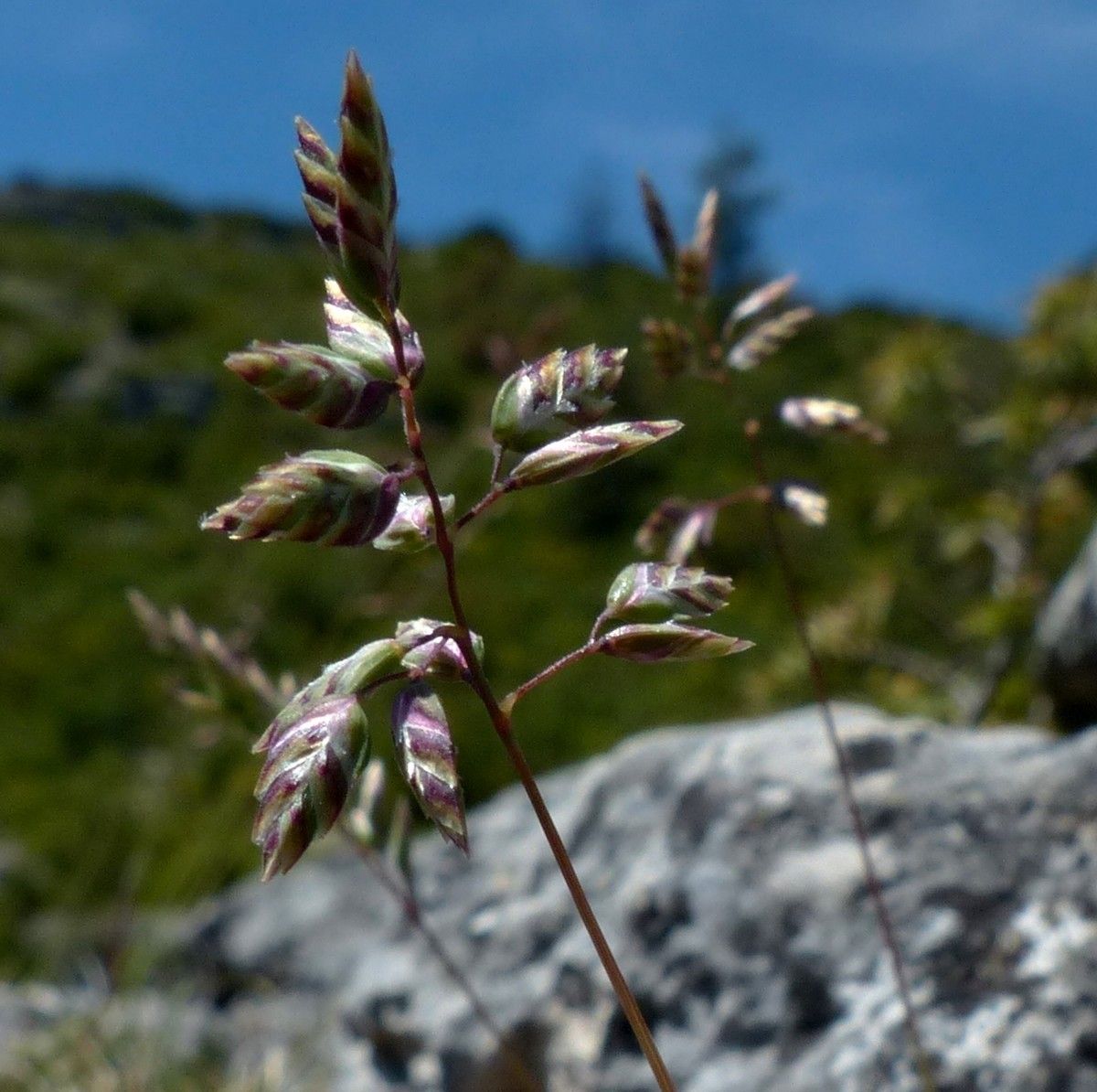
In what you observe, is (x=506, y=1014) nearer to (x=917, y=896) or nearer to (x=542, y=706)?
(x=917, y=896)

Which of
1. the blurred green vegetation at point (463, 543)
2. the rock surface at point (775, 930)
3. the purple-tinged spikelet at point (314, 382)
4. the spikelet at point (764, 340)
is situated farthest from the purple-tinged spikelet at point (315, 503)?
the rock surface at point (775, 930)

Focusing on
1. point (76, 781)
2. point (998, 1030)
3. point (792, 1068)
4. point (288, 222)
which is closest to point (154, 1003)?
point (792, 1068)

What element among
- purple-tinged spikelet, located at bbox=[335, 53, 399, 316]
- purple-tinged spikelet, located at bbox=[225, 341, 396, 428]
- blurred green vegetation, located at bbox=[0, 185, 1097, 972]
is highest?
purple-tinged spikelet, located at bbox=[335, 53, 399, 316]

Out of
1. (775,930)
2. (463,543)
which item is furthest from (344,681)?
(775,930)

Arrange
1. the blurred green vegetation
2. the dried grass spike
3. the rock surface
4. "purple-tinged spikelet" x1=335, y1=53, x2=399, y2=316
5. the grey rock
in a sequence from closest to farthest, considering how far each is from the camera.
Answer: "purple-tinged spikelet" x1=335, y1=53, x2=399, y2=316 < the dried grass spike < the rock surface < the grey rock < the blurred green vegetation

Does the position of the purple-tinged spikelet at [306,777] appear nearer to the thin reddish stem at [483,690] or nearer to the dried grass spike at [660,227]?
the thin reddish stem at [483,690]

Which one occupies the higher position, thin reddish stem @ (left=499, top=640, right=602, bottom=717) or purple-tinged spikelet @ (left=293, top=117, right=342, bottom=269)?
purple-tinged spikelet @ (left=293, top=117, right=342, bottom=269)

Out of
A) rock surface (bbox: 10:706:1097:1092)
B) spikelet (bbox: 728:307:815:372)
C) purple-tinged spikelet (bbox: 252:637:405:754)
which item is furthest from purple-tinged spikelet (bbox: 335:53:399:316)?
rock surface (bbox: 10:706:1097:1092)

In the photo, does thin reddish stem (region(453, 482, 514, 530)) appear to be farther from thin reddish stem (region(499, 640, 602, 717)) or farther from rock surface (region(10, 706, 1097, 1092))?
rock surface (region(10, 706, 1097, 1092))
